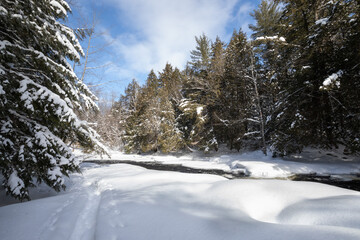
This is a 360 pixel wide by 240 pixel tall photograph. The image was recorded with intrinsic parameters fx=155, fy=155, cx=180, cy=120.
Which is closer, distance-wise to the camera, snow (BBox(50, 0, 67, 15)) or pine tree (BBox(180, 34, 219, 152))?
snow (BBox(50, 0, 67, 15))

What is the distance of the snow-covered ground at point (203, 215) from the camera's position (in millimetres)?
1874

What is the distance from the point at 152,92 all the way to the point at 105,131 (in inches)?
438

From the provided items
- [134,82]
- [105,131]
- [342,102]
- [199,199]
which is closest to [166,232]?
[199,199]

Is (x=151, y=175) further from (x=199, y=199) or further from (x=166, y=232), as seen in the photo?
(x=166, y=232)

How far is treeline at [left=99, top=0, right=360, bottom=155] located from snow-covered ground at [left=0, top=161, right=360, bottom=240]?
579 cm

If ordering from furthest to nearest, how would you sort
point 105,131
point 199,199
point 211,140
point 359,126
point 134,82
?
point 134,82, point 105,131, point 211,140, point 359,126, point 199,199

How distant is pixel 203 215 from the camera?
2436 millimetres

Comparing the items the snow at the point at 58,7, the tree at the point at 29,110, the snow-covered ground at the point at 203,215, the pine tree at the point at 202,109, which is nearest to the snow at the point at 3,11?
the tree at the point at 29,110

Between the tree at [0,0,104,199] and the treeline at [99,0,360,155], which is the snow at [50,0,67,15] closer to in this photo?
the tree at [0,0,104,199]

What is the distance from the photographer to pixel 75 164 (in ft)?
13.5

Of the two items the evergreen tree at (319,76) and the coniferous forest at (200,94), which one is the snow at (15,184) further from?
the evergreen tree at (319,76)

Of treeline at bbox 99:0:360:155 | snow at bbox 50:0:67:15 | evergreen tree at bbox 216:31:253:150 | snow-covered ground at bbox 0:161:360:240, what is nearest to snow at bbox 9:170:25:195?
snow-covered ground at bbox 0:161:360:240

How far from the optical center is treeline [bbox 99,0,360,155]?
7.32 m

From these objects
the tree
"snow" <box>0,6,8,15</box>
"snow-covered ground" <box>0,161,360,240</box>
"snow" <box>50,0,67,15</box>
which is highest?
"snow" <box>50,0,67,15</box>
